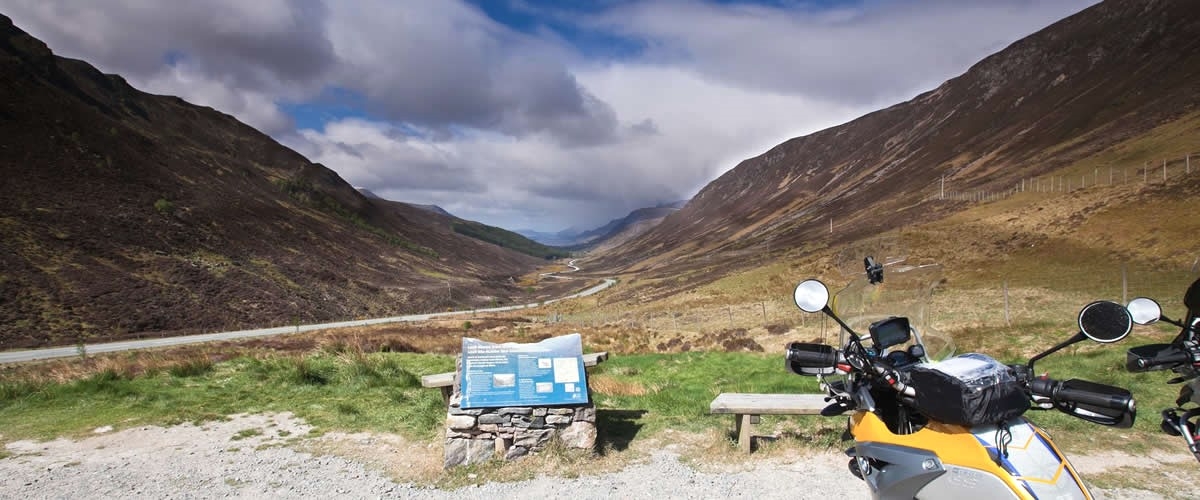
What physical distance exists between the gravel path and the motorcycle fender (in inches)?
145

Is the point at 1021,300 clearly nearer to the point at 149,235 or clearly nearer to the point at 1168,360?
the point at 1168,360

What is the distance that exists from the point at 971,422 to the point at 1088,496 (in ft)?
1.66

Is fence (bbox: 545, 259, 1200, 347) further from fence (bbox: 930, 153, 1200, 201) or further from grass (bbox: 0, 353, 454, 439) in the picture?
fence (bbox: 930, 153, 1200, 201)

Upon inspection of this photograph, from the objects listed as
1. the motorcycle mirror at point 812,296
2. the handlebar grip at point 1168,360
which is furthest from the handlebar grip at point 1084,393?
the motorcycle mirror at point 812,296

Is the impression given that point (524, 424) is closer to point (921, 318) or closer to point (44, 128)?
point (921, 318)

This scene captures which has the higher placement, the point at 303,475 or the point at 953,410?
the point at 953,410

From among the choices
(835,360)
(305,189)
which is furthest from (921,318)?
(305,189)

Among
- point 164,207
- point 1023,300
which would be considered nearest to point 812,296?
point 1023,300

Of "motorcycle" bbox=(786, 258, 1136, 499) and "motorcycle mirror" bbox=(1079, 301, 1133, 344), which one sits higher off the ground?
"motorcycle mirror" bbox=(1079, 301, 1133, 344)

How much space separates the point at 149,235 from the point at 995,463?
6434 centimetres

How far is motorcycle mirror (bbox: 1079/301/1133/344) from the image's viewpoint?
→ 2.98 m

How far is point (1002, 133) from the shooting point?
83.3 metres

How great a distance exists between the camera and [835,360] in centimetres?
342

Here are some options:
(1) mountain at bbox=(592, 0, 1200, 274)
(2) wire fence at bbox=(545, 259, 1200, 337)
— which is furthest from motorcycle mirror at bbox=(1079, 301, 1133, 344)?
(1) mountain at bbox=(592, 0, 1200, 274)
